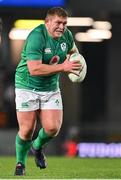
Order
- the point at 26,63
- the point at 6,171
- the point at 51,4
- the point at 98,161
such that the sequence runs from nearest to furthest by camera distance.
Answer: the point at 26,63
the point at 6,171
the point at 98,161
the point at 51,4

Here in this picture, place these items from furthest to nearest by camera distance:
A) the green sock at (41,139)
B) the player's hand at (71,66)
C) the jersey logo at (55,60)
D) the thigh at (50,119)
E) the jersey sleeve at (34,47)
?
the green sock at (41,139) → the thigh at (50,119) → the jersey logo at (55,60) → the jersey sleeve at (34,47) → the player's hand at (71,66)

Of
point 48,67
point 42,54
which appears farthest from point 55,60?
point 48,67

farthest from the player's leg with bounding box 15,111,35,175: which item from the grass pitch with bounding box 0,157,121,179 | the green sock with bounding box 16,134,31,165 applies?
the grass pitch with bounding box 0,157,121,179

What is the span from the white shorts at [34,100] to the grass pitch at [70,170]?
0.79m

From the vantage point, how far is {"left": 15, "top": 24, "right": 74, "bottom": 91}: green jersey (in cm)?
1087

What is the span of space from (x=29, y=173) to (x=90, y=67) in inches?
316

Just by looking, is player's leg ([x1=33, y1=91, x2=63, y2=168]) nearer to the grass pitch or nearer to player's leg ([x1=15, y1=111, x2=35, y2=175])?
player's leg ([x1=15, y1=111, x2=35, y2=175])

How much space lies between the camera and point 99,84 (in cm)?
1938

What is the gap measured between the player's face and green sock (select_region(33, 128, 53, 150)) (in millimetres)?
1214

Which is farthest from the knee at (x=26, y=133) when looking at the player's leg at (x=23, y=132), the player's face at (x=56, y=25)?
the player's face at (x=56, y=25)

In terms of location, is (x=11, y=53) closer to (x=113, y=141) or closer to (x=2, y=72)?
(x=2, y=72)

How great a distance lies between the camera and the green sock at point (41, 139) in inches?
450

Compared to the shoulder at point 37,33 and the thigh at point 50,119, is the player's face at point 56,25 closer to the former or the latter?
the shoulder at point 37,33

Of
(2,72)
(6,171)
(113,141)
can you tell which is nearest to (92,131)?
(113,141)
